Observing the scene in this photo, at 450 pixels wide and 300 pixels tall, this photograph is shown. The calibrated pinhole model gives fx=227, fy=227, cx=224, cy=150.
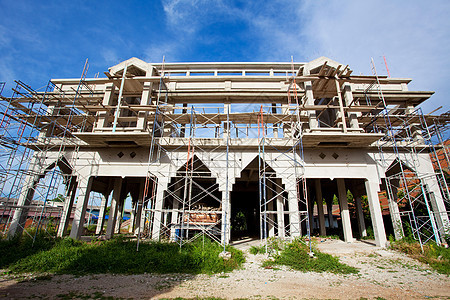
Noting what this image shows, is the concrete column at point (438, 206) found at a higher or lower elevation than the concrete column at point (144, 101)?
lower

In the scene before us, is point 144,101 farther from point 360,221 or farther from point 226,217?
point 360,221

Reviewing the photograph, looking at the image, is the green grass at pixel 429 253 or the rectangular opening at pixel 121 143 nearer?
the green grass at pixel 429 253

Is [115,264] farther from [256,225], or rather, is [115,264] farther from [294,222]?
[256,225]

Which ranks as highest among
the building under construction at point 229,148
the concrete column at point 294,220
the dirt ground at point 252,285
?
the building under construction at point 229,148

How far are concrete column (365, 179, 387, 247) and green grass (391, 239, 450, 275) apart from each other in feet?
2.40

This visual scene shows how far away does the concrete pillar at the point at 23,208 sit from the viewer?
47.2 ft

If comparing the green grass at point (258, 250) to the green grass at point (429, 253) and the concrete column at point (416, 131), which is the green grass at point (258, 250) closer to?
the green grass at point (429, 253)

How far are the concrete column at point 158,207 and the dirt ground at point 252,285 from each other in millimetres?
4938

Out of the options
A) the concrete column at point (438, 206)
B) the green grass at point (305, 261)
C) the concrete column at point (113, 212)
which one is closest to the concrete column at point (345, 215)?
the concrete column at point (438, 206)

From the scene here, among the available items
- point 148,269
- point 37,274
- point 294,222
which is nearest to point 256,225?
point 294,222

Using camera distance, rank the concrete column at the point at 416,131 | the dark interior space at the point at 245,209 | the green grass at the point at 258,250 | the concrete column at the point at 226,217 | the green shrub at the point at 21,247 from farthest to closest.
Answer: the dark interior space at the point at 245,209 → the concrete column at the point at 416,131 → the concrete column at the point at 226,217 → the green grass at the point at 258,250 → the green shrub at the point at 21,247

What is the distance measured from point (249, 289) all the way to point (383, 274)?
19.1ft

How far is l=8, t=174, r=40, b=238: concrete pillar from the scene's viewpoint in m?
14.4

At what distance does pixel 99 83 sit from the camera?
17531 mm
